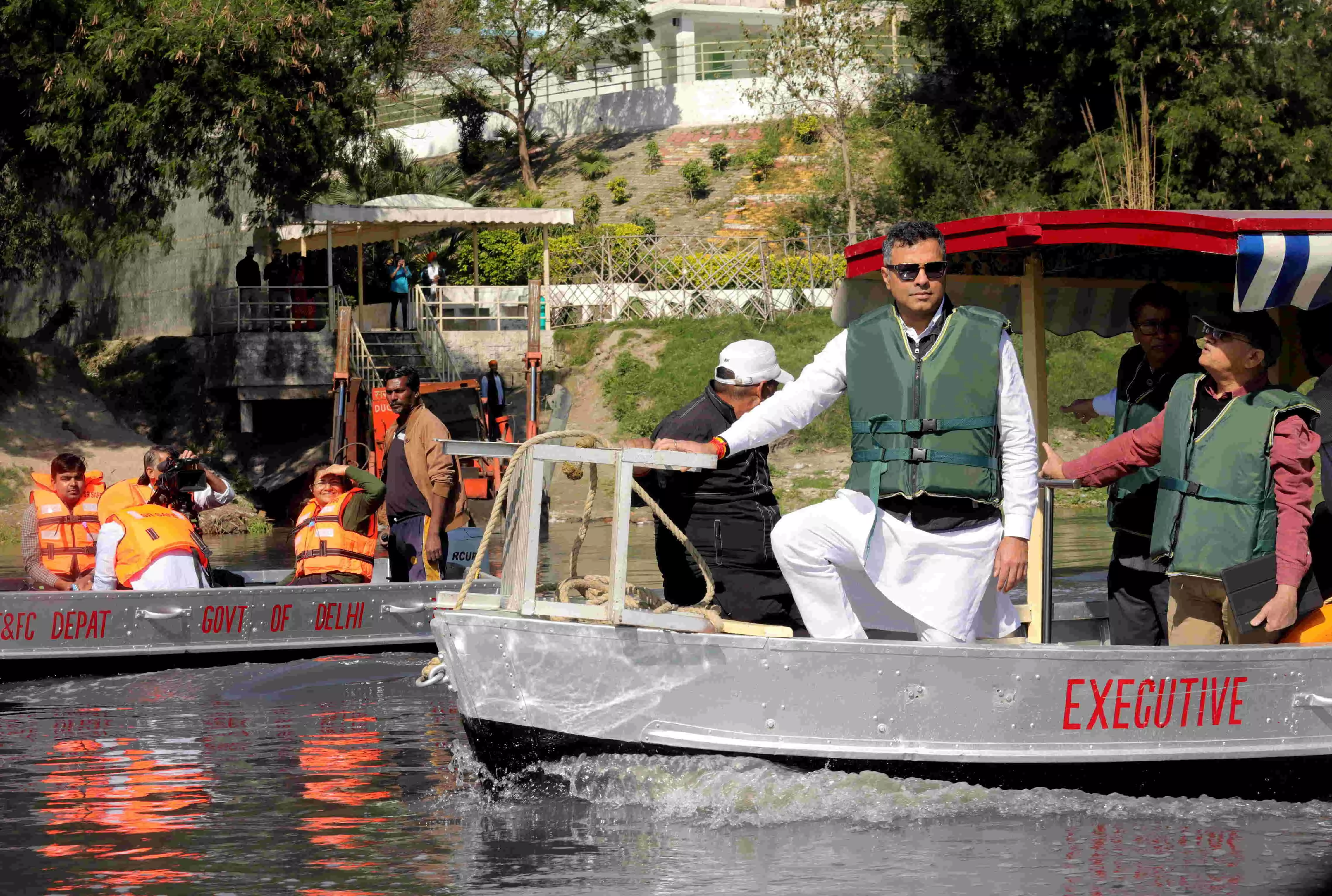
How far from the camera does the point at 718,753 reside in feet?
21.3

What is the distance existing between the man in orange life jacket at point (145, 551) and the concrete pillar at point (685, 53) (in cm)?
3857

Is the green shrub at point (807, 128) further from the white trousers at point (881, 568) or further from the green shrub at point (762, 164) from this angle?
the white trousers at point (881, 568)

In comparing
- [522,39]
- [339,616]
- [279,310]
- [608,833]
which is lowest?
[608,833]

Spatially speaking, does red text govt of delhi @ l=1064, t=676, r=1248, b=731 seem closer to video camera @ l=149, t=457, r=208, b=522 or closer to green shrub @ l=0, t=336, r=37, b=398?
video camera @ l=149, t=457, r=208, b=522

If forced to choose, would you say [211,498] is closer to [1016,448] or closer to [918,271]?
[918,271]

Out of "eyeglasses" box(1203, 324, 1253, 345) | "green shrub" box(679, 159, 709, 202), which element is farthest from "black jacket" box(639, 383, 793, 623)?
"green shrub" box(679, 159, 709, 202)

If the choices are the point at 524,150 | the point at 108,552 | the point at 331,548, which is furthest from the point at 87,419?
the point at 524,150

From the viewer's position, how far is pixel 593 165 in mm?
46062

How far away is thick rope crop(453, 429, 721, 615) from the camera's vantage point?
6.44 meters

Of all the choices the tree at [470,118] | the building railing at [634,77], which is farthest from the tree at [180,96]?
the building railing at [634,77]

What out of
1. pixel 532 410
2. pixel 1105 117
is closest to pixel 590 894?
pixel 532 410

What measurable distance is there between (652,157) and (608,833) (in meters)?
41.0

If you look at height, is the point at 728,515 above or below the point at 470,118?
below

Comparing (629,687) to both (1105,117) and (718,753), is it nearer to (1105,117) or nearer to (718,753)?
(718,753)
